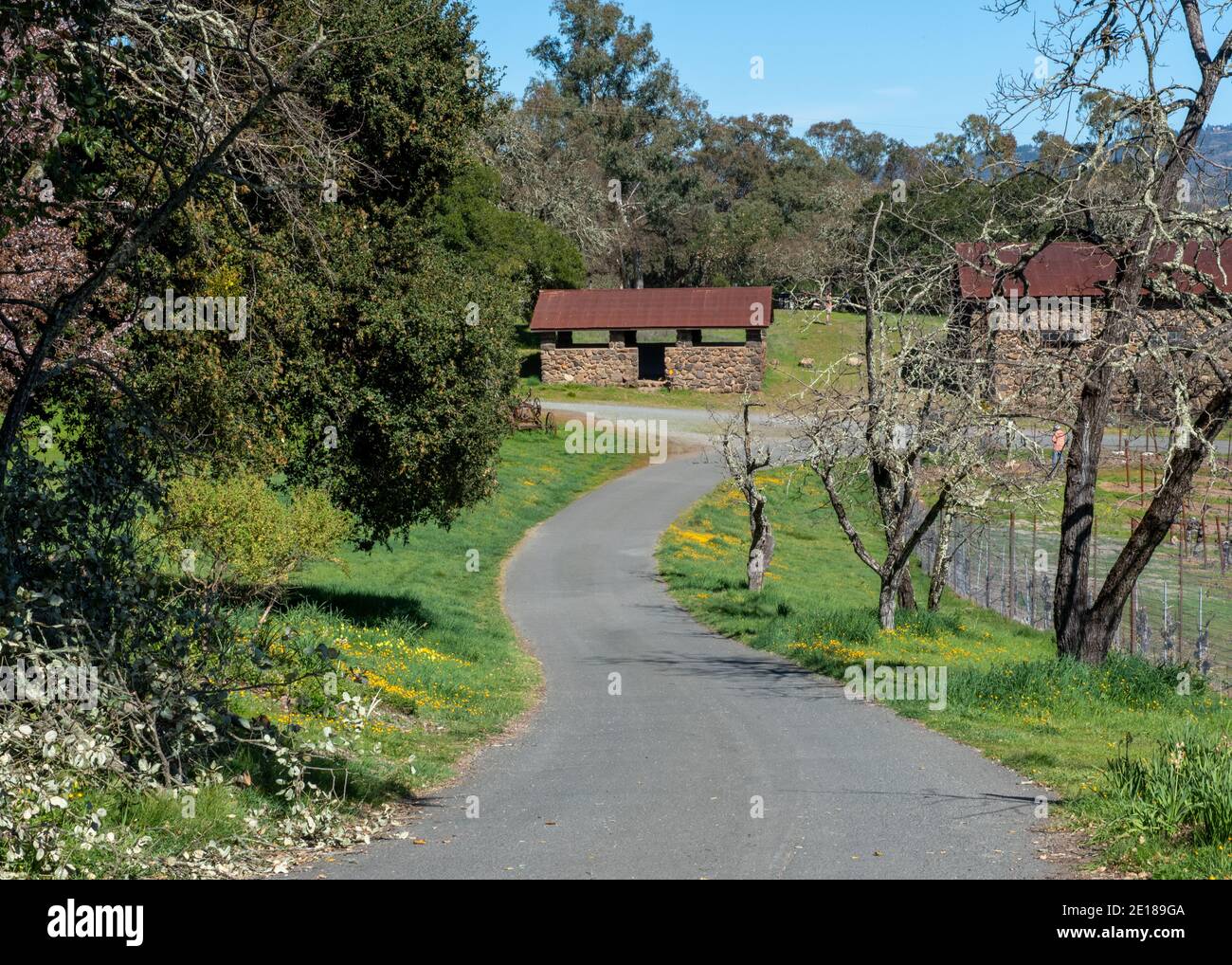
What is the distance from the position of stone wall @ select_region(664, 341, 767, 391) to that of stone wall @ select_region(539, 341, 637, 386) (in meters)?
1.97

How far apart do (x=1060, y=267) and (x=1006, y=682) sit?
35.5m

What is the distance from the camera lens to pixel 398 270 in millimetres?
18875

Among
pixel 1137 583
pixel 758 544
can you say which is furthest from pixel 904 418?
pixel 1137 583

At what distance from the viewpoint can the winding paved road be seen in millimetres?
7988

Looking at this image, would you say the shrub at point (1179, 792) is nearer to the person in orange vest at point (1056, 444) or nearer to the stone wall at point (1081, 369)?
the stone wall at point (1081, 369)

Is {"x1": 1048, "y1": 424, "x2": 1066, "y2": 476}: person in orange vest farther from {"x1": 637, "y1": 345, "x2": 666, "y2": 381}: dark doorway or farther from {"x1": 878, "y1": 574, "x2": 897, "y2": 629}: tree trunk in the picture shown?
{"x1": 637, "y1": 345, "x2": 666, "y2": 381}: dark doorway

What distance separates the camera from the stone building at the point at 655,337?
188 feet

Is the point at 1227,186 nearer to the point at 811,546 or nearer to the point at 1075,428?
the point at 1075,428

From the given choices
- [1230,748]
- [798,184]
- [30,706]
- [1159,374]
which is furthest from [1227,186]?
[798,184]

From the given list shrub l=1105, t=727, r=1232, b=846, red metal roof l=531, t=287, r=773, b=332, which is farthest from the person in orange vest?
red metal roof l=531, t=287, r=773, b=332

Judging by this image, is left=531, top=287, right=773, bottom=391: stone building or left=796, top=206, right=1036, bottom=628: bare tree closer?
left=796, top=206, right=1036, bottom=628: bare tree

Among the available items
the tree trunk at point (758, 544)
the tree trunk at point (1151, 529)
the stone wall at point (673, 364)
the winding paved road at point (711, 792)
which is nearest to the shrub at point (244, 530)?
the winding paved road at point (711, 792)

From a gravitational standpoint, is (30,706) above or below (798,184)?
below

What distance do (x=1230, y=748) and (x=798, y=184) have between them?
288 feet
